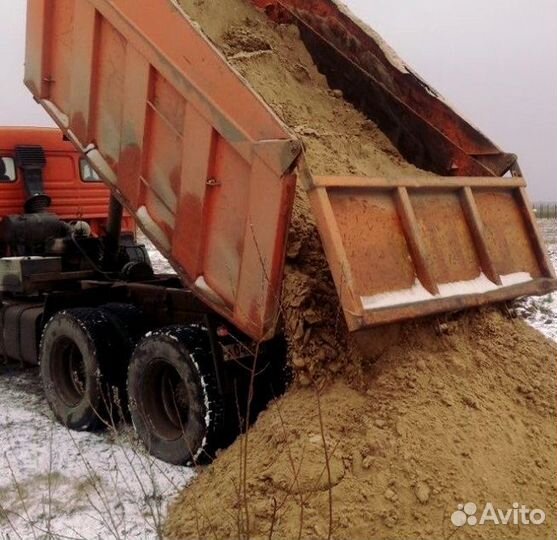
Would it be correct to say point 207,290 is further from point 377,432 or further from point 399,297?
point 377,432

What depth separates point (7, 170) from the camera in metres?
Answer: 7.17

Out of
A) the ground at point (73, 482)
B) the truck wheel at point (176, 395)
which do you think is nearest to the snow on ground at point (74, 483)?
the ground at point (73, 482)

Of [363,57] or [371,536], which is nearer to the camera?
[371,536]

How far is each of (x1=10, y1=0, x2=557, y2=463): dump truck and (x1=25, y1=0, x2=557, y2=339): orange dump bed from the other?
0.01 meters

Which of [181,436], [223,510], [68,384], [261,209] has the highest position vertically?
[261,209]

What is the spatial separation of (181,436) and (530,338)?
2294 mm

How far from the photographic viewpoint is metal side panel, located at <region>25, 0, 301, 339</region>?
399 centimetres

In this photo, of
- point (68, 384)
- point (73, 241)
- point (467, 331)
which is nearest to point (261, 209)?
point (467, 331)

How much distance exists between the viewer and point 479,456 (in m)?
3.57

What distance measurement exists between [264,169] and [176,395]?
181cm

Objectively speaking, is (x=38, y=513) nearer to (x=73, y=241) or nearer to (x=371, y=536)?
(x=371, y=536)

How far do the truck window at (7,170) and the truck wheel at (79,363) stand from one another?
6.42 feet

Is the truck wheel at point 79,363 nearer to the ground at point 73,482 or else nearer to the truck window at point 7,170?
the ground at point 73,482

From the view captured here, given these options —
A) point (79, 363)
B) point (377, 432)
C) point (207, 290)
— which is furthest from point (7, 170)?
point (377, 432)
